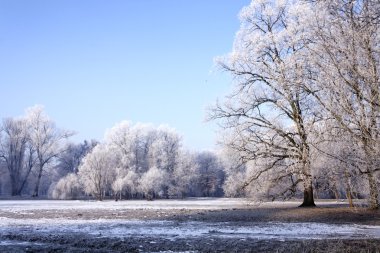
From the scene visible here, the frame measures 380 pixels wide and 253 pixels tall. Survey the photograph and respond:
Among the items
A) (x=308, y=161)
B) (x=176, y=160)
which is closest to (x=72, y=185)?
(x=176, y=160)

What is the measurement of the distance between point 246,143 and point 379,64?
1497 cm

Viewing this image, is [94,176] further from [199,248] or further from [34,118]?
[199,248]

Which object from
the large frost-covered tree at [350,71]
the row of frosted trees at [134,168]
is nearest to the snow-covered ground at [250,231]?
the large frost-covered tree at [350,71]

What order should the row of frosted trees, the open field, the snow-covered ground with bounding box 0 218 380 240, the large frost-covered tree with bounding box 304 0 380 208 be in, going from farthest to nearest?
the row of frosted trees → the snow-covered ground with bounding box 0 218 380 240 → the open field → the large frost-covered tree with bounding box 304 0 380 208

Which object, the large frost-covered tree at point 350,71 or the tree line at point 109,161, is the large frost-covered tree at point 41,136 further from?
the large frost-covered tree at point 350,71

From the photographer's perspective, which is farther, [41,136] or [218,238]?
[41,136]

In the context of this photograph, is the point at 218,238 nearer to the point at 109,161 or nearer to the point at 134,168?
the point at 109,161

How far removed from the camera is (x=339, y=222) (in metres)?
18.0

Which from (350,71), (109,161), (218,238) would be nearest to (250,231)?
(218,238)

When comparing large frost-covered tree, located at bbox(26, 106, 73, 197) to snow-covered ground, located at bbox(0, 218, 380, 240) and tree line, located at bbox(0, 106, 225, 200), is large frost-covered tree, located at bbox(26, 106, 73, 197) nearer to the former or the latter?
tree line, located at bbox(0, 106, 225, 200)

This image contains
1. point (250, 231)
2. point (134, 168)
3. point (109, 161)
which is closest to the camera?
point (250, 231)

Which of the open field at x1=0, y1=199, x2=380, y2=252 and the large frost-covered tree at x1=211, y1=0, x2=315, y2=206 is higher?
the large frost-covered tree at x1=211, y1=0, x2=315, y2=206

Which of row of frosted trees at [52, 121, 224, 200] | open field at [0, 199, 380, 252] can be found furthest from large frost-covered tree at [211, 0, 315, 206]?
row of frosted trees at [52, 121, 224, 200]

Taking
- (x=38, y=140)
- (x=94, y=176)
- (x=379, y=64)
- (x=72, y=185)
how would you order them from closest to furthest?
(x=379, y=64) → (x=94, y=176) → (x=72, y=185) → (x=38, y=140)
